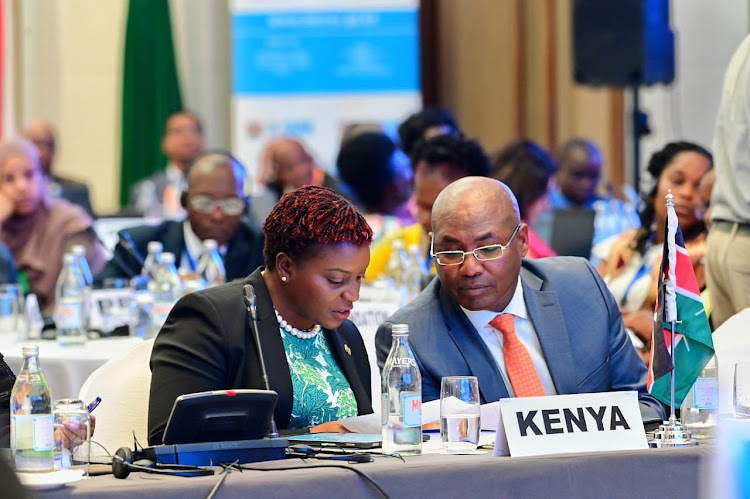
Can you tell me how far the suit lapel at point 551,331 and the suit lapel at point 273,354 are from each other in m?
0.75

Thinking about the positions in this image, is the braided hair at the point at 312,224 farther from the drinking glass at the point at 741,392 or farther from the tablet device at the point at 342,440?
the drinking glass at the point at 741,392

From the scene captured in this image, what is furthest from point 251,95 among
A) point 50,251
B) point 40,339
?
point 40,339

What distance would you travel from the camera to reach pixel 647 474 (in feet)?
9.30

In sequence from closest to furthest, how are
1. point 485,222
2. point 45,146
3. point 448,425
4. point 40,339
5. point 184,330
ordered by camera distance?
point 448,425, point 184,330, point 485,222, point 40,339, point 45,146

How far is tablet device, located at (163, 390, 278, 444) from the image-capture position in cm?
281

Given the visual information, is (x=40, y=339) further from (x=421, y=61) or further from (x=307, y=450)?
(x=421, y=61)

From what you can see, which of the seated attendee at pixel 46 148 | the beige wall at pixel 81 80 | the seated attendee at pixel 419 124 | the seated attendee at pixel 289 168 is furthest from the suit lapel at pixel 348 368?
the beige wall at pixel 81 80

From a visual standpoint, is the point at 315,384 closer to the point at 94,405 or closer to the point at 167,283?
the point at 94,405

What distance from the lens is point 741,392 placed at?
3193 mm

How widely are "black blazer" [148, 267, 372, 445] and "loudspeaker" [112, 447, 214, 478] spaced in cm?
41

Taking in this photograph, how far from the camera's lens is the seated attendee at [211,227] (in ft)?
20.2

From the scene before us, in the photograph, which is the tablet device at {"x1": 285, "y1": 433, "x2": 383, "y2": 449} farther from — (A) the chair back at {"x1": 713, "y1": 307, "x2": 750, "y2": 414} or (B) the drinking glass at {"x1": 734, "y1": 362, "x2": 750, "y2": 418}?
(A) the chair back at {"x1": 713, "y1": 307, "x2": 750, "y2": 414}

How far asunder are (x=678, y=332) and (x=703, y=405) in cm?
17

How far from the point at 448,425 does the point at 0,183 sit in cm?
487
